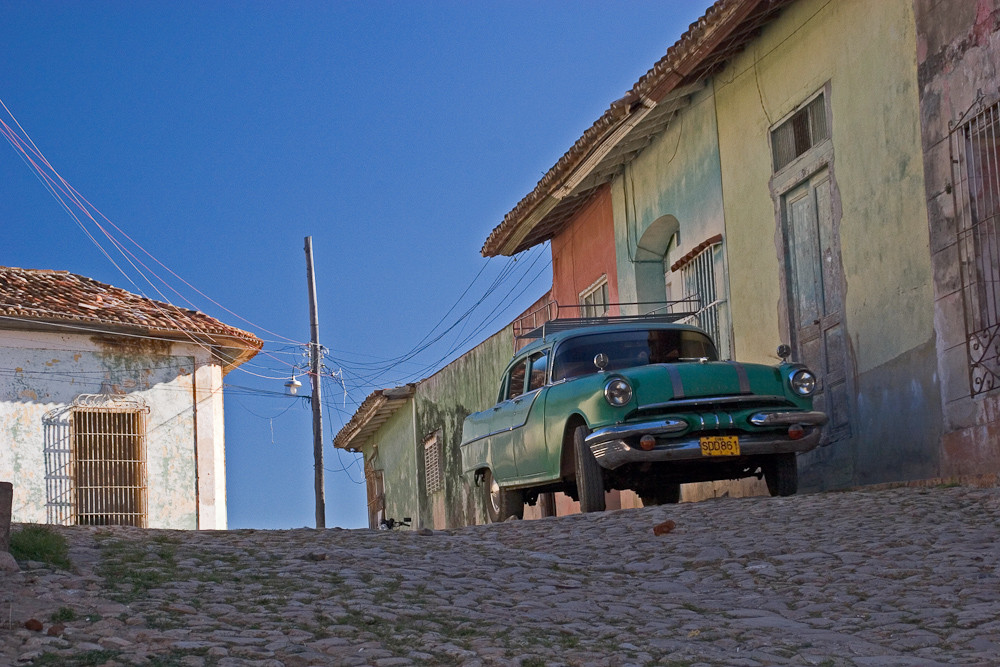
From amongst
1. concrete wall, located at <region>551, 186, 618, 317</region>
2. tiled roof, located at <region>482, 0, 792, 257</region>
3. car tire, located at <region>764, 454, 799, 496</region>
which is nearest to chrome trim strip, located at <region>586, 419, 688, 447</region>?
car tire, located at <region>764, 454, 799, 496</region>

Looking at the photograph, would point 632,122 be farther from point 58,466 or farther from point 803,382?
point 58,466

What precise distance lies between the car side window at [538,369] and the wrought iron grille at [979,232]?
342 centimetres

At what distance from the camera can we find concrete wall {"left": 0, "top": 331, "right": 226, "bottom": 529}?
20438 millimetres

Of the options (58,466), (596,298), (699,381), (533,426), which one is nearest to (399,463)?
(58,466)

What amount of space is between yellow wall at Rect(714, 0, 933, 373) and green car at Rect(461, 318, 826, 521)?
1380 mm

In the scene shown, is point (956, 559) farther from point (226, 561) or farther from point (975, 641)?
point (226, 561)

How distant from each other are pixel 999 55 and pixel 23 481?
1582 centimetres

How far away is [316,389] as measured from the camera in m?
24.7

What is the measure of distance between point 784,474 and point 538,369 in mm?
2319

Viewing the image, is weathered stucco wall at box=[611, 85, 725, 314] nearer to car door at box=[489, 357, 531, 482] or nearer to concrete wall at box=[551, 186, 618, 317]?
concrete wall at box=[551, 186, 618, 317]

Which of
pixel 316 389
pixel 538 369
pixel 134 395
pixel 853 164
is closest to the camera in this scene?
pixel 538 369

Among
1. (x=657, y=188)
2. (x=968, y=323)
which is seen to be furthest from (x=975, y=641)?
(x=657, y=188)

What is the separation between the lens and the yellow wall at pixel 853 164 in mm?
10984

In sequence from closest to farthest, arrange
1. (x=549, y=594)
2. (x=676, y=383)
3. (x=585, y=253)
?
(x=549, y=594) < (x=676, y=383) < (x=585, y=253)
